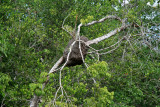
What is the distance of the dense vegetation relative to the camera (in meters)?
5.51

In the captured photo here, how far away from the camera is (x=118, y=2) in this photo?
5594 mm

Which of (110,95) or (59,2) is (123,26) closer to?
(110,95)

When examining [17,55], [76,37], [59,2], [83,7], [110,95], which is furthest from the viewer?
[83,7]

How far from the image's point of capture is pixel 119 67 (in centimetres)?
795

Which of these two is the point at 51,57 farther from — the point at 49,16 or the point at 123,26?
the point at 123,26

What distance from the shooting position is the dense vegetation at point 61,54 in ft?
18.1

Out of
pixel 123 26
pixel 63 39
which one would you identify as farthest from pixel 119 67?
pixel 123 26

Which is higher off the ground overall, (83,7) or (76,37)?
(83,7)

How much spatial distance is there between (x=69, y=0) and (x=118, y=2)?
4.65 m

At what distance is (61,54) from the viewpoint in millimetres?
8312

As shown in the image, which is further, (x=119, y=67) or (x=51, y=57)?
(x=51, y=57)

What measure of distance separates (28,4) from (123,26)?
8.35m

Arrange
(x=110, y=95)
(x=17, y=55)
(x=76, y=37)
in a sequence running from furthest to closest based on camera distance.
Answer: (x=17, y=55), (x=76, y=37), (x=110, y=95)

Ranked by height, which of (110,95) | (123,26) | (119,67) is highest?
(123,26)
